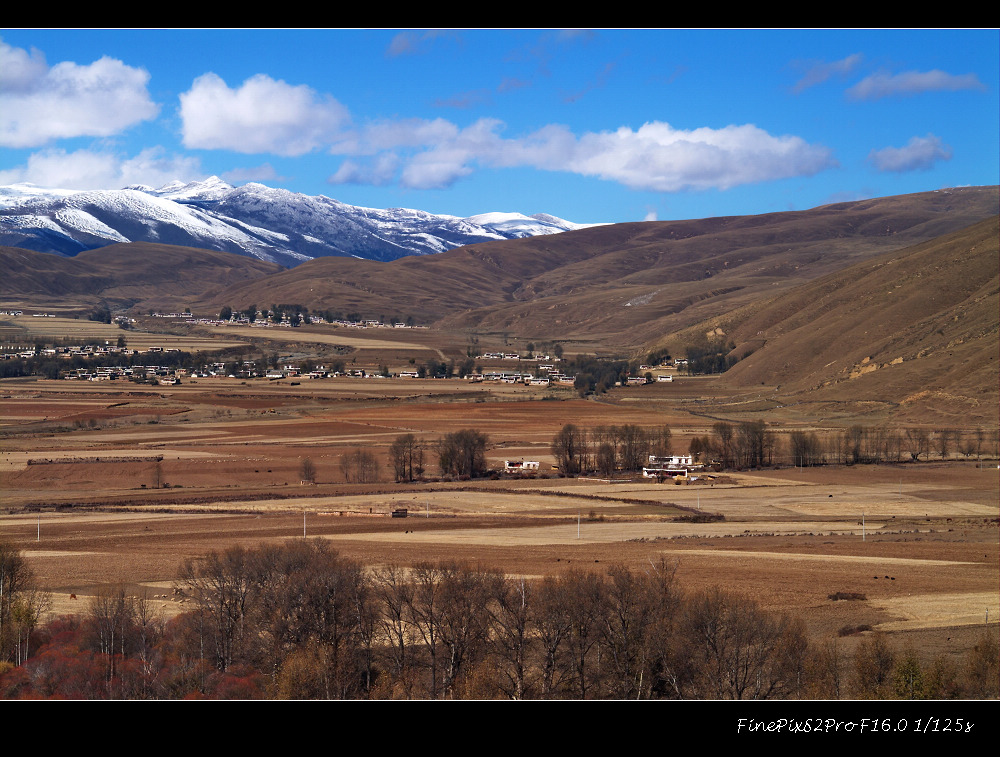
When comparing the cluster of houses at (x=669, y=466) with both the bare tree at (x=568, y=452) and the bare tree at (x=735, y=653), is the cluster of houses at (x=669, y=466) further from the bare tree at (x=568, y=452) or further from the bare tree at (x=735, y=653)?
the bare tree at (x=735, y=653)

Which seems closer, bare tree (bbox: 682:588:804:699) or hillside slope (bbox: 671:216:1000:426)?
bare tree (bbox: 682:588:804:699)

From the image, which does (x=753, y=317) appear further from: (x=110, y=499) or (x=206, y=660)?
(x=206, y=660)


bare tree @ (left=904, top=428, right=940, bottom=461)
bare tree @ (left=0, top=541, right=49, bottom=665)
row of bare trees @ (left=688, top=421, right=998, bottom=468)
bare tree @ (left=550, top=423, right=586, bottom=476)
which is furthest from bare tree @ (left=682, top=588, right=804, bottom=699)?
bare tree @ (left=904, top=428, right=940, bottom=461)

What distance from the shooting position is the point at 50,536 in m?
45.3

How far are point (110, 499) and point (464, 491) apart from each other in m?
23.6

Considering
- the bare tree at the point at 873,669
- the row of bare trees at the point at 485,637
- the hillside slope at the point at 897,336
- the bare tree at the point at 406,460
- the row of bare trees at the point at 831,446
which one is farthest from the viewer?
the hillside slope at the point at 897,336

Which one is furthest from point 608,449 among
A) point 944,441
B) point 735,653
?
point 735,653

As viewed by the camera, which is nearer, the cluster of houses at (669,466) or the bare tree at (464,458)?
the cluster of houses at (669,466)

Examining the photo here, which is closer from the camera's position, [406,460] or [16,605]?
[16,605]

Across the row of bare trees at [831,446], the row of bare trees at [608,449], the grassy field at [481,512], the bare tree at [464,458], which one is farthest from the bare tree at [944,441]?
the bare tree at [464,458]

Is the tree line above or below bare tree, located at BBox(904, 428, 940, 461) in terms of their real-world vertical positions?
below

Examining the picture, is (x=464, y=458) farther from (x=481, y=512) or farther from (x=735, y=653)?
(x=735, y=653)

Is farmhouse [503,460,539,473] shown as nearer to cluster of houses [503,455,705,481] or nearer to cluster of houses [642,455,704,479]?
cluster of houses [503,455,705,481]

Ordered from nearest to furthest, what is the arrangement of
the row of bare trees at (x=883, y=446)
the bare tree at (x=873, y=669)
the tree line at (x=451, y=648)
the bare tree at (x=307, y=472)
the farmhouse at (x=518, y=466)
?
the bare tree at (x=873, y=669) < the tree line at (x=451, y=648) < the bare tree at (x=307, y=472) < the farmhouse at (x=518, y=466) < the row of bare trees at (x=883, y=446)
